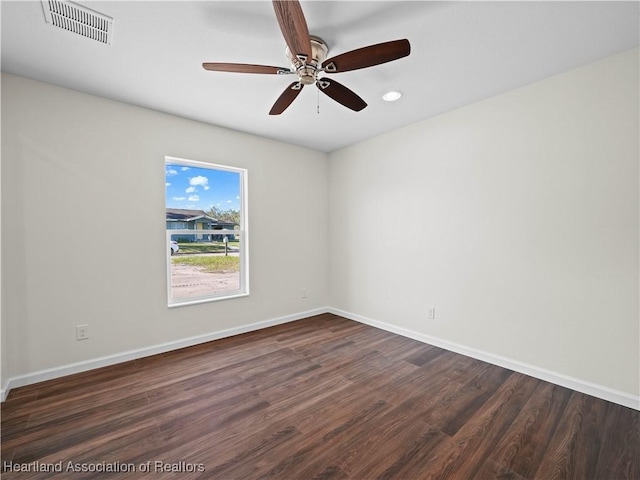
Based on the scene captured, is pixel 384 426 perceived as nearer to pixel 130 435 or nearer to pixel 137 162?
pixel 130 435

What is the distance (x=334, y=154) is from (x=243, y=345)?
3.04m

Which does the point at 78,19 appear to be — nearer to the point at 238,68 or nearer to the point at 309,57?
the point at 238,68

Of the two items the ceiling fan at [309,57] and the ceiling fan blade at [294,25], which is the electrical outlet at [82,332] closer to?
the ceiling fan at [309,57]

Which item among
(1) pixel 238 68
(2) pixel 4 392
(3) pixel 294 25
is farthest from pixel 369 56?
(2) pixel 4 392

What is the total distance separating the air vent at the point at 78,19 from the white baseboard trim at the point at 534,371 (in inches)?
152

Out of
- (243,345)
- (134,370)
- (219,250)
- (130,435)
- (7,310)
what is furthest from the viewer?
(219,250)

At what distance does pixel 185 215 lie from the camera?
3244 mm

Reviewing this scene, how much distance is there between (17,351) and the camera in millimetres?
2311

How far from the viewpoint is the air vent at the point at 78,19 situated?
5.38 ft

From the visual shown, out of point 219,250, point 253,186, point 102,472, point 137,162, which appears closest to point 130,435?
point 102,472

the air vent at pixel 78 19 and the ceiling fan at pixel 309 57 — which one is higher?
the air vent at pixel 78 19

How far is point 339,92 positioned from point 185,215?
87.1 inches

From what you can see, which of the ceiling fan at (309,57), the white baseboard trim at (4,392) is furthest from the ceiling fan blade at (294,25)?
the white baseboard trim at (4,392)

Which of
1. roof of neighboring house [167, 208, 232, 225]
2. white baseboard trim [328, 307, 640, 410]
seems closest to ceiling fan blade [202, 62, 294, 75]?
roof of neighboring house [167, 208, 232, 225]
